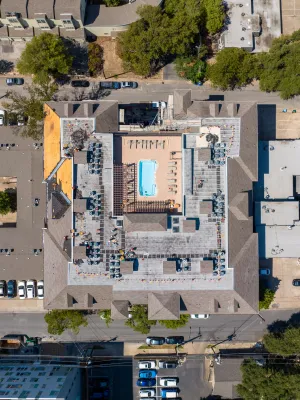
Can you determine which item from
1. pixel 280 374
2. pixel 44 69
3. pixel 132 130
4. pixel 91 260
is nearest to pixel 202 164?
pixel 132 130

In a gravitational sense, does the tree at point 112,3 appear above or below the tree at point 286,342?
above

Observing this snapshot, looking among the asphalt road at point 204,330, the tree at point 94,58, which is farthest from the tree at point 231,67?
the asphalt road at point 204,330

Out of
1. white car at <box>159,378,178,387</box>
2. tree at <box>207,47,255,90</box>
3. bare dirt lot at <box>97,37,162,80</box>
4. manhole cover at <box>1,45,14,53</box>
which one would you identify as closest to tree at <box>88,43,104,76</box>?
bare dirt lot at <box>97,37,162,80</box>

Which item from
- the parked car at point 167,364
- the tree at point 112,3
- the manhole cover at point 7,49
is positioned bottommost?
the parked car at point 167,364

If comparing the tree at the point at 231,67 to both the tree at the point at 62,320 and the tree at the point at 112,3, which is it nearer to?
the tree at the point at 112,3

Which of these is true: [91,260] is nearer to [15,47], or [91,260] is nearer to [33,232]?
[33,232]
